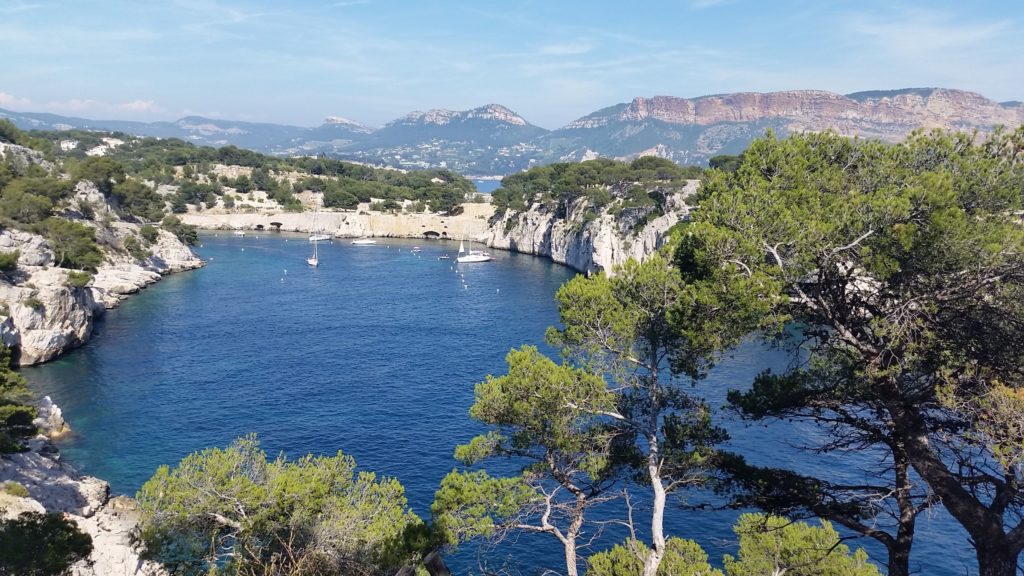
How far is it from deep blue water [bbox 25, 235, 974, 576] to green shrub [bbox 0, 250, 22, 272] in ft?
26.1

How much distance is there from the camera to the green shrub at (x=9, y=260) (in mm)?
46091

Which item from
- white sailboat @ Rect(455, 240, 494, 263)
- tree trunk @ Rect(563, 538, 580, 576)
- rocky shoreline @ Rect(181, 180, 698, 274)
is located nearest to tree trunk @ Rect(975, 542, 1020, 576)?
tree trunk @ Rect(563, 538, 580, 576)

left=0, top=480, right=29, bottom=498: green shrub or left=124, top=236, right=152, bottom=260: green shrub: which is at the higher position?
left=124, top=236, right=152, bottom=260: green shrub

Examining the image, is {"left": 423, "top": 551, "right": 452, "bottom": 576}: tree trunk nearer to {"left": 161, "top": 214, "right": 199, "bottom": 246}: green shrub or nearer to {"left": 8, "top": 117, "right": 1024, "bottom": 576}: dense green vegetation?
{"left": 8, "top": 117, "right": 1024, "bottom": 576}: dense green vegetation

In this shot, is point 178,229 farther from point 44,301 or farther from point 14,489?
point 14,489

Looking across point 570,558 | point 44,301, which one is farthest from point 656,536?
point 44,301

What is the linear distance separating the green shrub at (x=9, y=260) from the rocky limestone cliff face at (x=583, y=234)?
1964 inches

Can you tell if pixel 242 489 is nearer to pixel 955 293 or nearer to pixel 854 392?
pixel 854 392

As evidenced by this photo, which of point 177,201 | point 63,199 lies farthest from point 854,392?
point 177,201

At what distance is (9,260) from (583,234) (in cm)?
6557

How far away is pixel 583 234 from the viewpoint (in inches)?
3551

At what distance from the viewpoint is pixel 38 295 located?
153 ft

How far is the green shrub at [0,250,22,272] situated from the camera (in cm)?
4609

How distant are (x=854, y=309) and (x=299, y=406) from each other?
114ft
